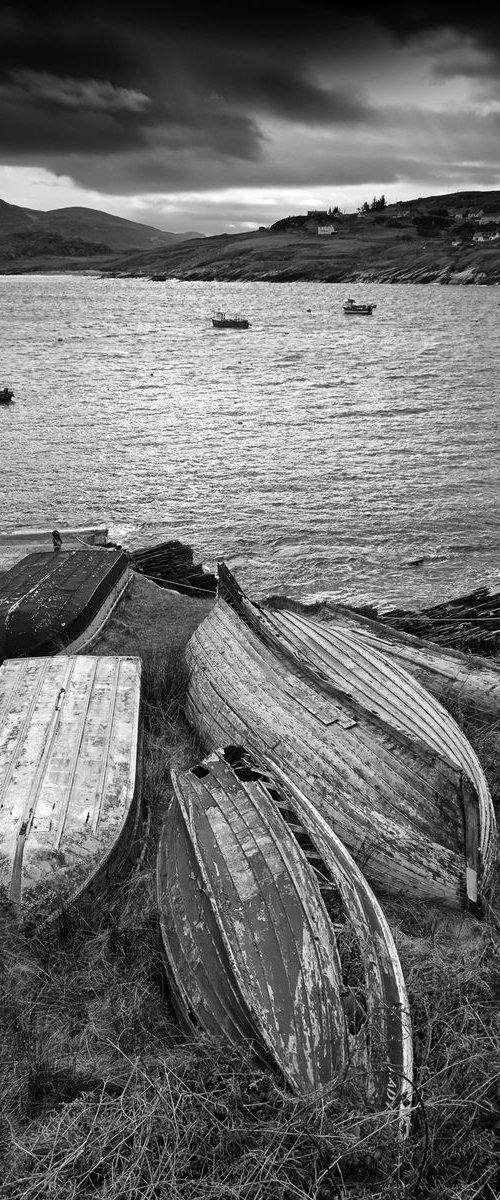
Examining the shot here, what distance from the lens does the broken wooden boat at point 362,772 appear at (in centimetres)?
561

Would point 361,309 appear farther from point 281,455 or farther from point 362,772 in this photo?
point 362,772

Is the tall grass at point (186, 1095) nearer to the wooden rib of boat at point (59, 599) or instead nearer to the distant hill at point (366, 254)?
the wooden rib of boat at point (59, 599)

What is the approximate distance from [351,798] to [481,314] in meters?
79.9

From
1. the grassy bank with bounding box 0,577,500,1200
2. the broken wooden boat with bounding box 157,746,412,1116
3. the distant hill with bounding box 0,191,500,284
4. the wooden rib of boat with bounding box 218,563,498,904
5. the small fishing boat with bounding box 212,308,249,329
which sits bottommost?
the grassy bank with bounding box 0,577,500,1200

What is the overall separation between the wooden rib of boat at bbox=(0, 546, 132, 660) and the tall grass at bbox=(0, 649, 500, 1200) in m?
4.58

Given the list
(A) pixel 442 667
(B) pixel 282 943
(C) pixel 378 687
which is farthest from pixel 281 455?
(B) pixel 282 943

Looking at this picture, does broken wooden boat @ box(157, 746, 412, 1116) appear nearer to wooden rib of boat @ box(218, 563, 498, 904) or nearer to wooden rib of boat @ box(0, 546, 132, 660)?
wooden rib of boat @ box(218, 563, 498, 904)

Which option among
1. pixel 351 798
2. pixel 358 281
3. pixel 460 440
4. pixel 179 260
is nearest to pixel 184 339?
pixel 460 440

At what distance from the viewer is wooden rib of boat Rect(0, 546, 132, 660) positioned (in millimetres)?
9281

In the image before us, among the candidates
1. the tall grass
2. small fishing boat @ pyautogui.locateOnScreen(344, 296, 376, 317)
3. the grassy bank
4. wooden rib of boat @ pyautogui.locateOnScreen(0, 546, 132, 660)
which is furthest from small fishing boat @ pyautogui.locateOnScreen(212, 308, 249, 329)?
the tall grass

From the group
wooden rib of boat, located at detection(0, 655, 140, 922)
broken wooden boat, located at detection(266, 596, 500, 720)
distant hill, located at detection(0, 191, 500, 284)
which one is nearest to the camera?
wooden rib of boat, located at detection(0, 655, 140, 922)

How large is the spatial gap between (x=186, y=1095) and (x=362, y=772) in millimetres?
3039

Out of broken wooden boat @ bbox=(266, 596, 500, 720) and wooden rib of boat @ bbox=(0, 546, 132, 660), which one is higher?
wooden rib of boat @ bbox=(0, 546, 132, 660)

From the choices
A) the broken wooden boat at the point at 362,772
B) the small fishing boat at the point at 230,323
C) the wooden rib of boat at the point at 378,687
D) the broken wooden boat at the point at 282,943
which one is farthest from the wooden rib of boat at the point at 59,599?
the small fishing boat at the point at 230,323
